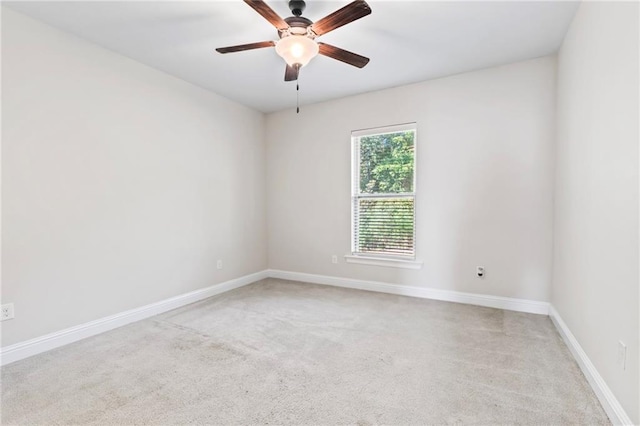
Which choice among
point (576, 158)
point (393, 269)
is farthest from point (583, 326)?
point (393, 269)

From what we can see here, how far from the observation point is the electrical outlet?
2.29 m

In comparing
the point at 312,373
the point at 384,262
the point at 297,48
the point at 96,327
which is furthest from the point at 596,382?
the point at 96,327

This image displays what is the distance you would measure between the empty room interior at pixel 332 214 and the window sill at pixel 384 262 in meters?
0.06

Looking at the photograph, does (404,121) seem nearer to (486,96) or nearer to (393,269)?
(486,96)

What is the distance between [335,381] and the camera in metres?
2.03

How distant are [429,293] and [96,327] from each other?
3.44 meters

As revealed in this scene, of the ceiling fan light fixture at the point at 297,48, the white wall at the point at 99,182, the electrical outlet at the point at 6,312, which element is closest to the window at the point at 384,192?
the white wall at the point at 99,182

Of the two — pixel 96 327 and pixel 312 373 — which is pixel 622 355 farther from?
pixel 96 327

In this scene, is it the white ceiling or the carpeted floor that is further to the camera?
the white ceiling

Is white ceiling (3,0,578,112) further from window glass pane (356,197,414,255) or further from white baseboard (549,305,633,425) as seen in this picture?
white baseboard (549,305,633,425)

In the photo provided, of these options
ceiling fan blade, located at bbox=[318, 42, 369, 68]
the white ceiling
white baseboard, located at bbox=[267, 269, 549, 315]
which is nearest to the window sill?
white baseboard, located at bbox=[267, 269, 549, 315]

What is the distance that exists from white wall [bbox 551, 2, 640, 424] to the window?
5.09ft

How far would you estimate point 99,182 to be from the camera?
286 cm

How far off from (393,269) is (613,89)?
274cm
